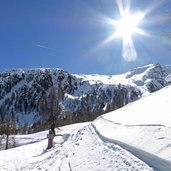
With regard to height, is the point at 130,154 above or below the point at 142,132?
below

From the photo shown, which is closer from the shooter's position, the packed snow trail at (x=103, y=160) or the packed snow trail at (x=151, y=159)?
the packed snow trail at (x=151, y=159)

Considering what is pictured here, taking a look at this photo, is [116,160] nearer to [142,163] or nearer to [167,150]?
[142,163]

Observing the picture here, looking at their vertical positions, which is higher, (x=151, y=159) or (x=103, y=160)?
(x=103, y=160)

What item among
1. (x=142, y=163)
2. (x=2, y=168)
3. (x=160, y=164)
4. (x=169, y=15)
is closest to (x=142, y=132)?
(x=142, y=163)

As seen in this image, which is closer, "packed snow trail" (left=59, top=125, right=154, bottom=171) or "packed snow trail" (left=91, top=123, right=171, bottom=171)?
"packed snow trail" (left=91, top=123, right=171, bottom=171)

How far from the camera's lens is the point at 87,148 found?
59.1 feet

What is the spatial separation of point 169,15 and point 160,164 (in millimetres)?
16995

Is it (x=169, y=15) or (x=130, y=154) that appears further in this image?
(x=169, y=15)

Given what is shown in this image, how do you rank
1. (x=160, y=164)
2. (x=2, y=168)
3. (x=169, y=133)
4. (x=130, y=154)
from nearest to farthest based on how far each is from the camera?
(x=160, y=164) → (x=169, y=133) → (x=130, y=154) → (x=2, y=168)

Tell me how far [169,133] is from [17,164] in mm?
12350

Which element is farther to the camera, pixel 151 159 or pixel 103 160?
pixel 103 160

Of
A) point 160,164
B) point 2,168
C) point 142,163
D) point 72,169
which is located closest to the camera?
point 160,164

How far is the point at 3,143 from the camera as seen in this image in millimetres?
92250

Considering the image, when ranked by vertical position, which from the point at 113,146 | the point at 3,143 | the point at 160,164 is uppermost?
the point at 3,143
